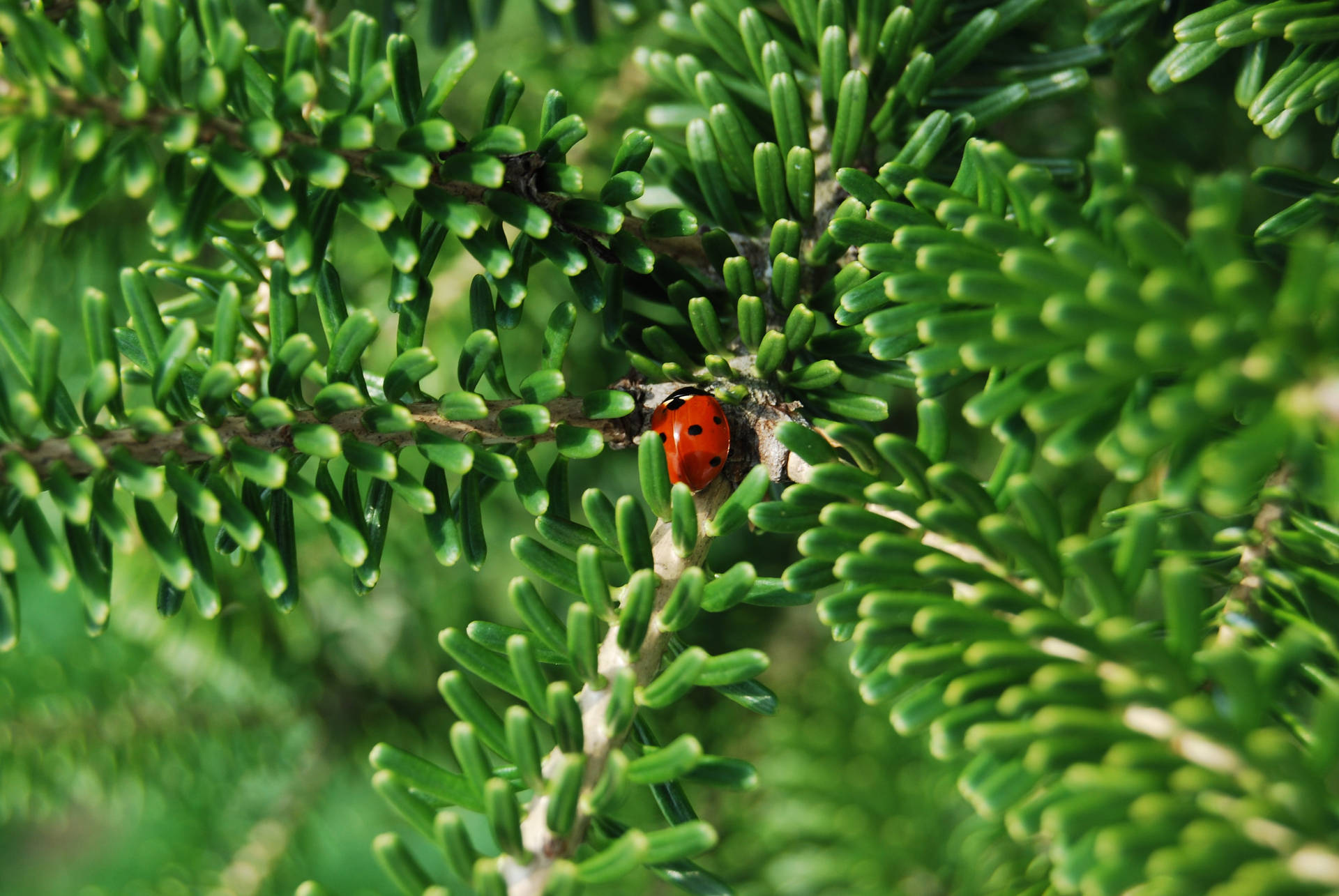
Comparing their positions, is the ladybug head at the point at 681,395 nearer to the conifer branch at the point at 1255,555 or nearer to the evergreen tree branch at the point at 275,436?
the evergreen tree branch at the point at 275,436

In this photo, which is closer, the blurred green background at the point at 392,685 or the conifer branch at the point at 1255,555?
the conifer branch at the point at 1255,555

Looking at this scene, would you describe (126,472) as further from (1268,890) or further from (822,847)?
(822,847)

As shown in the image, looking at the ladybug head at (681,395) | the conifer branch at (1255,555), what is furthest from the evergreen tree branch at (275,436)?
the conifer branch at (1255,555)

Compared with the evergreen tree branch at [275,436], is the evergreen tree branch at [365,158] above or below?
above

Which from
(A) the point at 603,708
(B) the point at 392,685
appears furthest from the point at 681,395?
(B) the point at 392,685

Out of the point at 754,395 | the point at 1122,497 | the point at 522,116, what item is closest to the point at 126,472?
the point at 754,395

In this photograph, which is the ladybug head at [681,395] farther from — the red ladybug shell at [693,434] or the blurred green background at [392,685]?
the blurred green background at [392,685]

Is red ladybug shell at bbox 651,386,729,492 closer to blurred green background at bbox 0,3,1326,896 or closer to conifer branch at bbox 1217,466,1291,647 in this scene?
conifer branch at bbox 1217,466,1291,647
